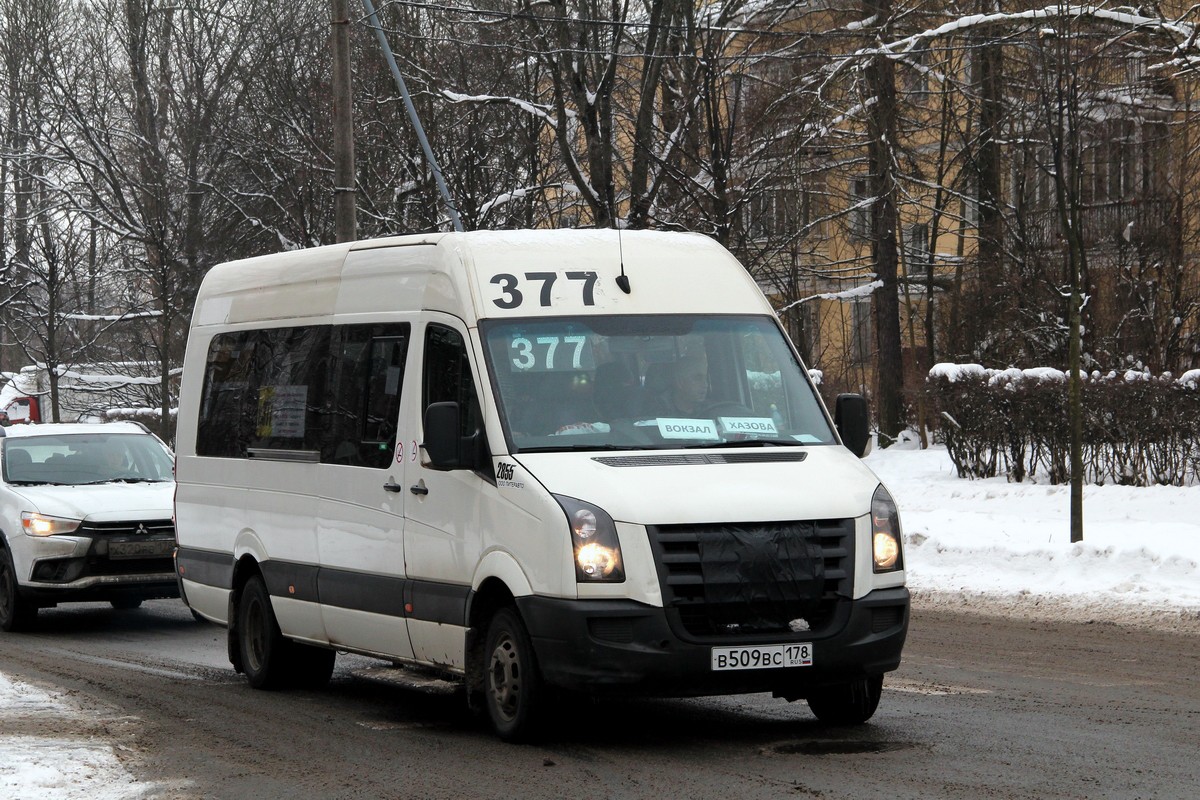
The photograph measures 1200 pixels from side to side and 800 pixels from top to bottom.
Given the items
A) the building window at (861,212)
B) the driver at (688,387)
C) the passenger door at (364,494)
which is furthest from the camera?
the building window at (861,212)

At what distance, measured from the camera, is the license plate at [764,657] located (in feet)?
24.7

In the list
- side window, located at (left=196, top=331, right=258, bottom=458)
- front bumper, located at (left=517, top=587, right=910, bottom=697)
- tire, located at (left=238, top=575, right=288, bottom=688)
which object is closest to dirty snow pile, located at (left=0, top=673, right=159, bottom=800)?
tire, located at (left=238, top=575, right=288, bottom=688)

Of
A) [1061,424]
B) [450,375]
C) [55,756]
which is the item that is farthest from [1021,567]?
[55,756]

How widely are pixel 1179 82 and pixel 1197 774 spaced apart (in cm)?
2017

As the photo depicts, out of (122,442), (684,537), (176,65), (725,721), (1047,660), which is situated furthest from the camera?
(176,65)

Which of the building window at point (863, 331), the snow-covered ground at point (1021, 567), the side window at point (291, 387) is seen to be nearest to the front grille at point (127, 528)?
the snow-covered ground at point (1021, 567)

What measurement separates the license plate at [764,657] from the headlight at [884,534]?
559 millimetres

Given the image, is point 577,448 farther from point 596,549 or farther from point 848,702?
point 848,702

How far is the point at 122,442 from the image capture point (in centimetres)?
1578

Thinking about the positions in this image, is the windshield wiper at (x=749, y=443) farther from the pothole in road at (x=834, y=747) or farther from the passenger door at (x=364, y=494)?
the passenger door at (x=364, y=494)

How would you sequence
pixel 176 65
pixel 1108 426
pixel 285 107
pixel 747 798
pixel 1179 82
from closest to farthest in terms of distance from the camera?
pixel 747 798 < pixel 1108 426 < pixel 1179 82 < pixel 285 107 < pixel 176 65

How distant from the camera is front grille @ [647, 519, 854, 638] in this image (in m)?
7.49

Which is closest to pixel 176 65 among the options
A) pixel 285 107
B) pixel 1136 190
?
pixel 285 107

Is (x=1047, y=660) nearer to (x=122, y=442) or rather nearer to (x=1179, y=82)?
(x=122, y=442)
